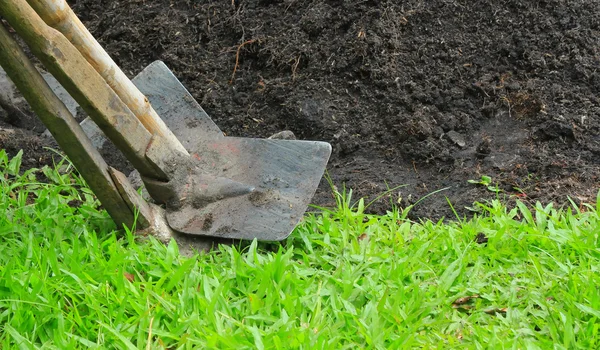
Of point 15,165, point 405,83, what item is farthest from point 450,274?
point 15,165

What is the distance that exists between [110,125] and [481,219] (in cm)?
163

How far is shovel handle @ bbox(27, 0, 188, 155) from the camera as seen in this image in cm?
281

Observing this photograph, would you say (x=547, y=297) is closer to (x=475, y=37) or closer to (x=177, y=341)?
(x=177, y=341)

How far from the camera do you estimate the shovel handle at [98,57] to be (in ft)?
9.23

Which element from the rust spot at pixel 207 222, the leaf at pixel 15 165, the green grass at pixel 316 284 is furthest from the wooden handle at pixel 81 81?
the leaf at pixel 15 165

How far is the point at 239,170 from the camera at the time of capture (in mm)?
3350

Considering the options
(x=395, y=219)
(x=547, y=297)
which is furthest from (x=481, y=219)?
(x=547, y=297)

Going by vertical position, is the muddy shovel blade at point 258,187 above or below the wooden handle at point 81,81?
below

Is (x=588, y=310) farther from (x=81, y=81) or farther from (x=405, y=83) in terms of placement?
(x=81, y=81)

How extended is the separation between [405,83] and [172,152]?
4.81 feet

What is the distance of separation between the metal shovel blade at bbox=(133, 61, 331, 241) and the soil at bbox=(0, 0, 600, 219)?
0.34 meters

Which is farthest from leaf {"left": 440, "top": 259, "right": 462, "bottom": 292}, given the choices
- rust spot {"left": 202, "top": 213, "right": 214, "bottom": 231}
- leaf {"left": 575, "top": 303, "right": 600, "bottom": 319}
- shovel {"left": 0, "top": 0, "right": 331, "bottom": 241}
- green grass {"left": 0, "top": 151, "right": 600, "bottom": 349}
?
rust spot {"left": 202, "top": 213, "right": 214, "bottom": 231}

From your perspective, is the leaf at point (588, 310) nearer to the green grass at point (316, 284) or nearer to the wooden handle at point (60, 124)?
the green grass at point (316, 284)

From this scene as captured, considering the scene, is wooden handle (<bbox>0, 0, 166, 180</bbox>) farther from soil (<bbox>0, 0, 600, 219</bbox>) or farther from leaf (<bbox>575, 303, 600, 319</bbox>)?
leaf (<bbox>575, 303, 600, 319</bbox>)
